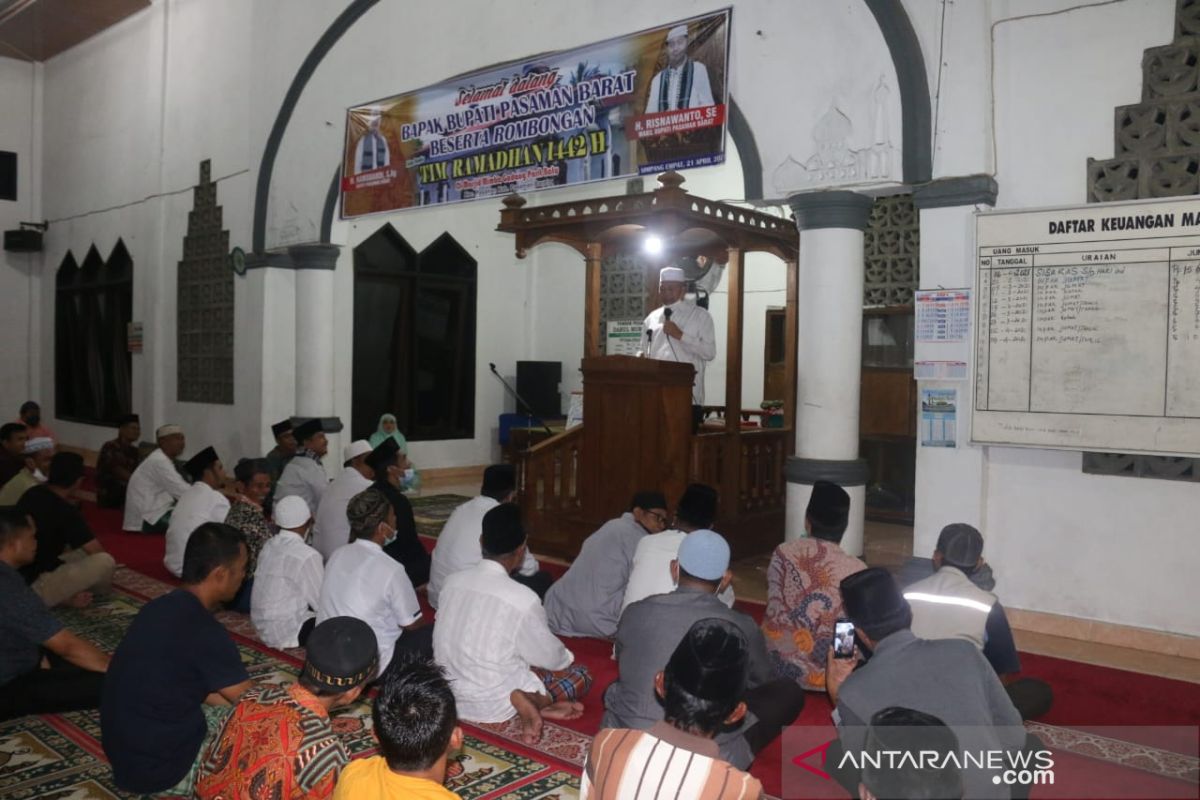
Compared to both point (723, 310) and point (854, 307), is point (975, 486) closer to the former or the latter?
point (854, 307)

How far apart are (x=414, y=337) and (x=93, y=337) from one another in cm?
449

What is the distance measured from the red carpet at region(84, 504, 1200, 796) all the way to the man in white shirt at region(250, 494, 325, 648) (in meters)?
1.12

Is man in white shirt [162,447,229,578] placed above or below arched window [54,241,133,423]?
below

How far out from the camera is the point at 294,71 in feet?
26.0

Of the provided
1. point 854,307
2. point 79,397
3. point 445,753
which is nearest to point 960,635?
point 445,753

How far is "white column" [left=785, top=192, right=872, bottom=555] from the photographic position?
485 centimetres

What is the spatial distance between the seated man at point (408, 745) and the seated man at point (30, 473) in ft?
12.4

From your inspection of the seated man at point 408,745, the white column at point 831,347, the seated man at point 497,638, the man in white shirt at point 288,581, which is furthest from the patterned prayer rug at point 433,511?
the seated man at point 408,745

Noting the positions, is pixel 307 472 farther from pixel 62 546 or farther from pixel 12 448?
pixel 12 448

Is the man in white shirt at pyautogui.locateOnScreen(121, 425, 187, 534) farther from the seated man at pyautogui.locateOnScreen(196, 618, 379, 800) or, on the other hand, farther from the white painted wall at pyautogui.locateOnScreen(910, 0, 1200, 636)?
the seated man at pyautogui.locateOnScreen(196, 618, 379, 800)

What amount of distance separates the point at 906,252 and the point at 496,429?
191 inches

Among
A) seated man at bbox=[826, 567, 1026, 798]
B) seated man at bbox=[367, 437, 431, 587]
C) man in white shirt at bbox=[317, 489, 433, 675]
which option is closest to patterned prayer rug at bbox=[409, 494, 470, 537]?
seated man at bbox=[367, 437, 431, 587]

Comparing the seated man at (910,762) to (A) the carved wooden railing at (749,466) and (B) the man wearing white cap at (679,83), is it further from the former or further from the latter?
(B) the man wearing white cap at (679,83)

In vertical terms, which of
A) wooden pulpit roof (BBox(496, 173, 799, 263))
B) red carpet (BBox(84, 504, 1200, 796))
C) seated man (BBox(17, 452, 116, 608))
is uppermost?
wooden pulpit roof (BBox(496, 173, 799, 263))
